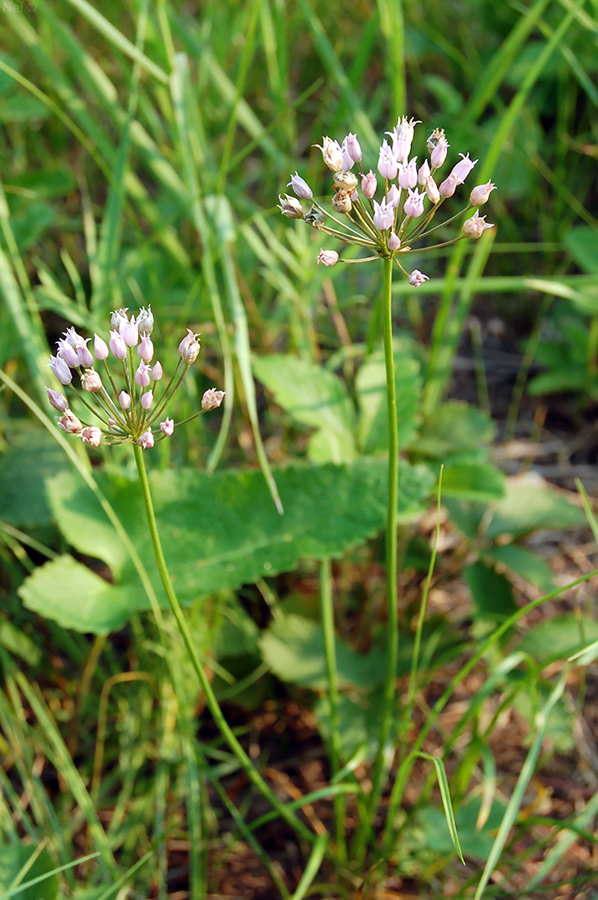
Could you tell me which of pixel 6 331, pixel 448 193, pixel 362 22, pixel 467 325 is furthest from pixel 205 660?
A: pixel 362 22

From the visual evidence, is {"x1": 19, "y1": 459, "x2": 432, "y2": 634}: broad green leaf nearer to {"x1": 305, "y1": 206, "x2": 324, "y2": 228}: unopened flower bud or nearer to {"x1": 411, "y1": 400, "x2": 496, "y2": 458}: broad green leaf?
{"x1": 411, "y1": 400, "x2": 496, "y2": 458}: broad green leaf

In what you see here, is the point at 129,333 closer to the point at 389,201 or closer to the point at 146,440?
the point at 146,440

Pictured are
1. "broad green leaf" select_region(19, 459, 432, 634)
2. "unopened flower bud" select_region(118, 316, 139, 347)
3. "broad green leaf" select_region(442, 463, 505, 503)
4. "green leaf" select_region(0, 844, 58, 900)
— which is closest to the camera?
"unopened flower bud" select_region(118, 316, 139, 347)

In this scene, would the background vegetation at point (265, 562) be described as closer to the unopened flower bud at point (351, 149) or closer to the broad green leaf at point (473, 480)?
the broad green leaf at point (473, 480)

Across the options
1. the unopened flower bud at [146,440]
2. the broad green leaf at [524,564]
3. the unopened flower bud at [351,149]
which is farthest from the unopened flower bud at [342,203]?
the broad green leaf at [524,564]

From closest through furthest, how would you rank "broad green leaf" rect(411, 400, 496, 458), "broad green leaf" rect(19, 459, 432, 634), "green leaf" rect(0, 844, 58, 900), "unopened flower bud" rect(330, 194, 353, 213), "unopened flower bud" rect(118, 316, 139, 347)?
"unopened flower bud" rect(330, 194, 353, 213)
"unopened flower bud" rect(118, 316, 139, 347)
"green leaf" rect(0, 844, 58, 900)
"broad green leaf" rect(19, 459, 432, 634)
"broad green leaf" rect(411, 400, 496, 458)

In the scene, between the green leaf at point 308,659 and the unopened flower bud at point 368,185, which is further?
the green leaf at point 308,659

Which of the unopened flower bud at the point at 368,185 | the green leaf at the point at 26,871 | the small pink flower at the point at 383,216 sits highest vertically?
the unopened flower bud at the point at 368,185

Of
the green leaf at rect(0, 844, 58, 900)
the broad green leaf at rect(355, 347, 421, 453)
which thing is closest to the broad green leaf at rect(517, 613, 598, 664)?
the broad green leaf at rect(355, 347, 421, 453)

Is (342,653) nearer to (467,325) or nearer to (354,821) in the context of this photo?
(354,821)
